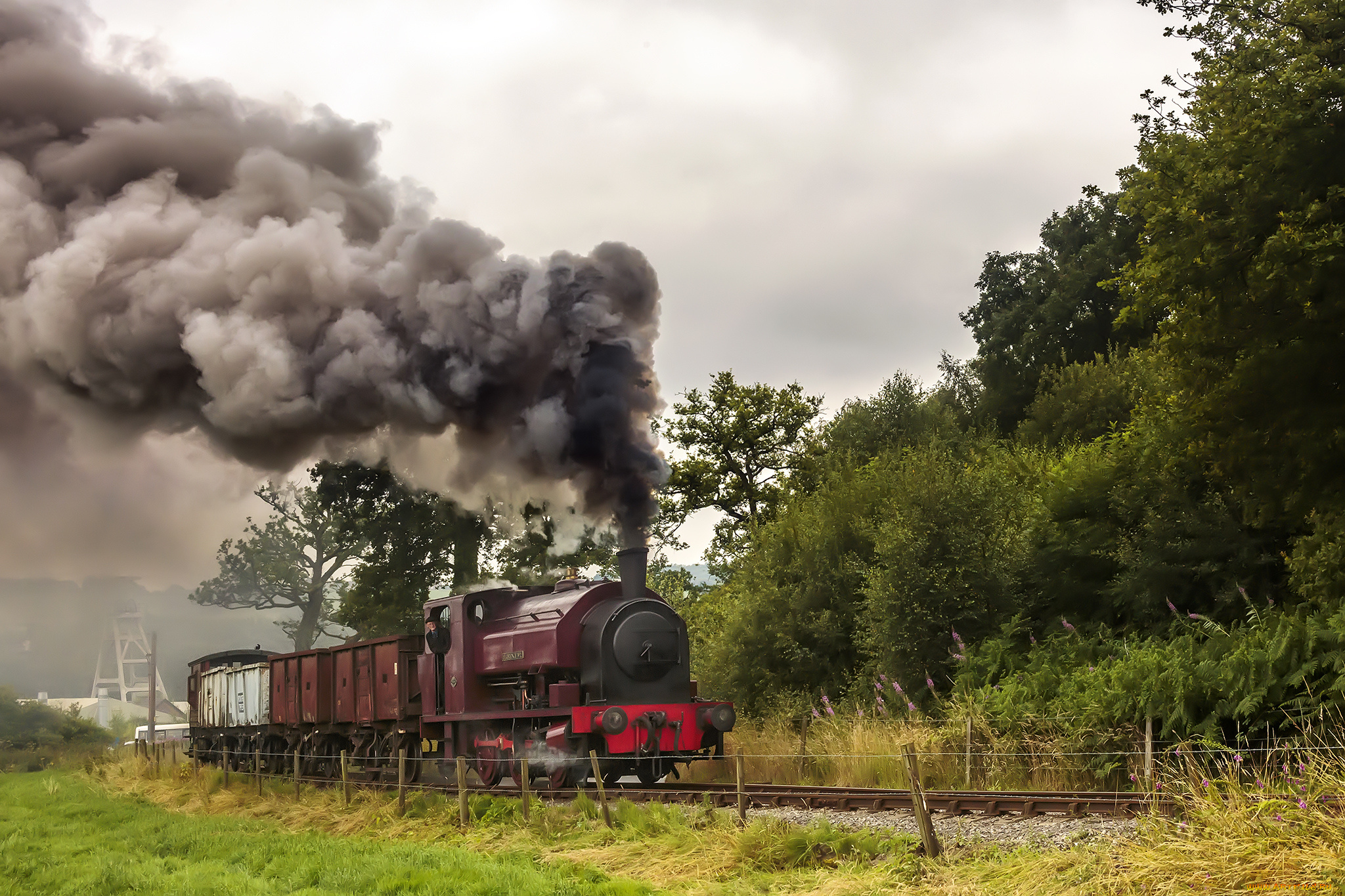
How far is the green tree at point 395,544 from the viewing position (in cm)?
3919

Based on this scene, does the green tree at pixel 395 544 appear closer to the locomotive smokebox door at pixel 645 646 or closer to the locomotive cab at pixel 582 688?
the locomotive cab at pixel 582 688

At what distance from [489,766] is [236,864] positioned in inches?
209

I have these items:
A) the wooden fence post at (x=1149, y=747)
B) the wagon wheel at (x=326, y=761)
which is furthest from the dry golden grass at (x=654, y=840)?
the wagon wheel at (x=326, y=761)

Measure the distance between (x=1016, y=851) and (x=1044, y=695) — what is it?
735cm

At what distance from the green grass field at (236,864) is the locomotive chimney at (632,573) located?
510cm

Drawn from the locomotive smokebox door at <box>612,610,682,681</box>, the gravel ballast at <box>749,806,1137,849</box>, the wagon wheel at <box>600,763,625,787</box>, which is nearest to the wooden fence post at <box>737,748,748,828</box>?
the gravel ballast at <box>749,806,1137,849</box>

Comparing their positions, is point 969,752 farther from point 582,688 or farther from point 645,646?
point 582,688

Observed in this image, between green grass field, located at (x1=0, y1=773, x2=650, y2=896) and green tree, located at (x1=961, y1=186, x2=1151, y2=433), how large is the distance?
29960 mm

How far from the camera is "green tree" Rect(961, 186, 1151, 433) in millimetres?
40781

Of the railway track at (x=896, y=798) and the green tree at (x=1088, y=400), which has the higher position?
the green tree at (x=1088, y=400)

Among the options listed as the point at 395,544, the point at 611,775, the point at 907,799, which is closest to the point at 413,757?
the point at 611,775

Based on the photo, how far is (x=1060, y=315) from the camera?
41.7m

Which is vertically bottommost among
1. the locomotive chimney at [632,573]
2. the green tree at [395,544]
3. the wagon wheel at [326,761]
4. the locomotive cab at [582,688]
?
the wagon wheel at [326,761]

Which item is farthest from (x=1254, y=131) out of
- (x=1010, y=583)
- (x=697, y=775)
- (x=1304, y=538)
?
(x=697, y=775)
